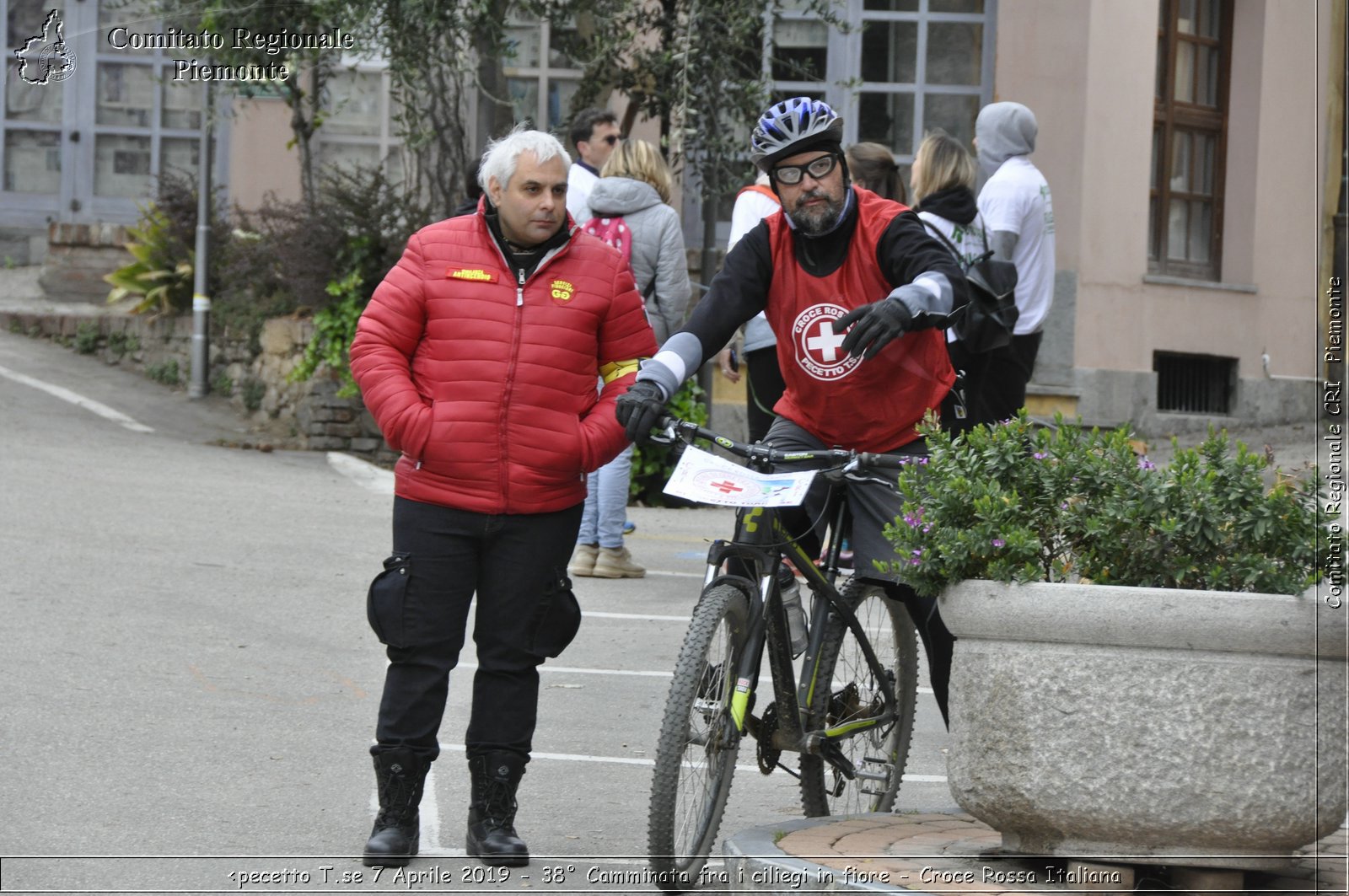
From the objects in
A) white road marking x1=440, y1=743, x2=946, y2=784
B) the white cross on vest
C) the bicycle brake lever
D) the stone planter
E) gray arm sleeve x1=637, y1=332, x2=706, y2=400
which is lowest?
white road marking x1=440, y1=743, x2=946, y2=784

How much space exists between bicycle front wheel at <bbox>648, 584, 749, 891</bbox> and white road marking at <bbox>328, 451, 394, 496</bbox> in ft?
25.1

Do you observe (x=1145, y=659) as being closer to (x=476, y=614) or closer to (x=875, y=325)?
(x=875, y=325)

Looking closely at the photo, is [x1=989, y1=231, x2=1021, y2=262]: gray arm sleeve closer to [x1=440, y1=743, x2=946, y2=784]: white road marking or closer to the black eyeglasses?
[x1=440, y1=743, x2=946, y2=784]: white road marking

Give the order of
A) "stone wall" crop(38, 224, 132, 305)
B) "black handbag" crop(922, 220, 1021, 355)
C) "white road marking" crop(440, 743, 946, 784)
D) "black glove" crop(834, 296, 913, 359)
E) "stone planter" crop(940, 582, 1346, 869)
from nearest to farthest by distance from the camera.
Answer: "stone planter" crop(940, 582, 1346, 869) → "black glove" crop(834, 296, 913, 359) → "white road marking" crop(440, 743, 946, 784) → "black handbag" crop(922, 220, 1021, 355) → "stone wall" crop(38, 224, 132, 305)

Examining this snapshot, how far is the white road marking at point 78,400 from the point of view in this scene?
46.8ft

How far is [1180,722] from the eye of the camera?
3664 mm

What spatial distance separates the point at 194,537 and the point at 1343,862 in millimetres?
6698

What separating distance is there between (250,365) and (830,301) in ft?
37.4

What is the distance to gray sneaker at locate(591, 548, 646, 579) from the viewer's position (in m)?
8.77

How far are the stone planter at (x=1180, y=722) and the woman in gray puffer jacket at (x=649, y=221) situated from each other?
4.71 m

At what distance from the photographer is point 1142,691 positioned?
368cm

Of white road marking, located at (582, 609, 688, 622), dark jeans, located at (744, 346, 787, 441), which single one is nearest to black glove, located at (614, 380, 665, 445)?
dark jeans, located at (744, 346, 787, 441)

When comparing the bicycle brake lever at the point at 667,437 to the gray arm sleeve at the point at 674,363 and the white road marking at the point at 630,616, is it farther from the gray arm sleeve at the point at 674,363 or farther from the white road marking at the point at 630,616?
the white road marking at the point at 630,616

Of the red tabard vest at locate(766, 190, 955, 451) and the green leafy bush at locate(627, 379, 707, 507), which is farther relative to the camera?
the green leafy bush at locate(627, 379, 707, 507)
